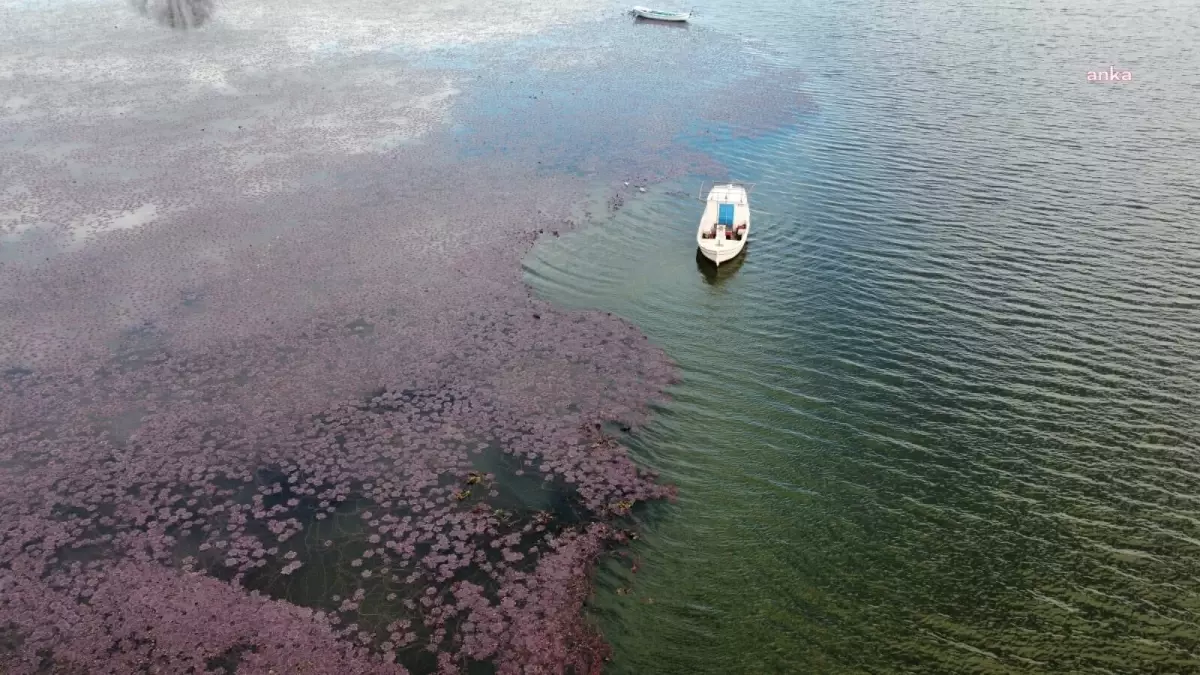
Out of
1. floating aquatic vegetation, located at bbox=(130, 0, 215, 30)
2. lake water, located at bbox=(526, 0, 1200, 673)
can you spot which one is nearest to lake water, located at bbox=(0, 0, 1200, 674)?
lake water, located at bbox=(526, 0, 1200, 673)

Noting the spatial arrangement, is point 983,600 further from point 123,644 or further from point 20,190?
point 20,190

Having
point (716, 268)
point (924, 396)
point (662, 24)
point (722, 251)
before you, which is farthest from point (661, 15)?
point (924, 396)

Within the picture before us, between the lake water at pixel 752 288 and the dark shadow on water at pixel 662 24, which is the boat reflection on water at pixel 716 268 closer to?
the lake water at pixel 752 288

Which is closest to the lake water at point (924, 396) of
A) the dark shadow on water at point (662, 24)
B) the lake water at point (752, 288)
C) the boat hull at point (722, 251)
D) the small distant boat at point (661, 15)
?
the lake water at point (752, 288)

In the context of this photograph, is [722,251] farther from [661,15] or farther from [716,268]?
[661,15]

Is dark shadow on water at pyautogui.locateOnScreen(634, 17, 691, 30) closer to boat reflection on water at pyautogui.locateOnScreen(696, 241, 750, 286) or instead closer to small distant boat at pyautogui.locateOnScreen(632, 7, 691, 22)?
small distant boat at pyautogui.locateOnScreen(632, 7, 691, 22)

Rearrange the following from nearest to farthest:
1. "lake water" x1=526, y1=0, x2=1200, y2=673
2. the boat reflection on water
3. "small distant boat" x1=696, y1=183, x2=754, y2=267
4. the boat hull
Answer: "lake water" x1=526, y1=0, x2=1200, y2=673, the boat reflection on water, the boat hull, "small distant boat" x1=696, y1=183, x2=754, y2=267
